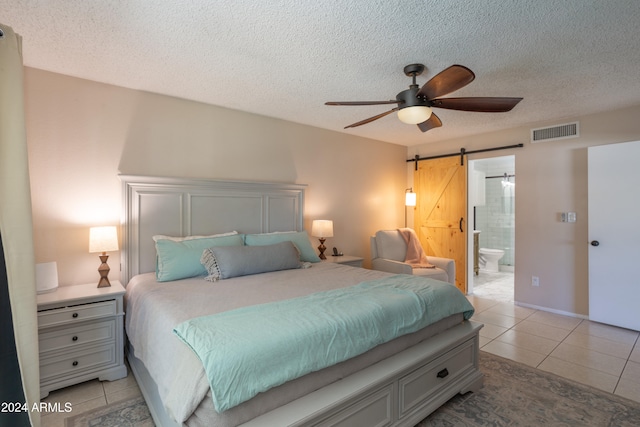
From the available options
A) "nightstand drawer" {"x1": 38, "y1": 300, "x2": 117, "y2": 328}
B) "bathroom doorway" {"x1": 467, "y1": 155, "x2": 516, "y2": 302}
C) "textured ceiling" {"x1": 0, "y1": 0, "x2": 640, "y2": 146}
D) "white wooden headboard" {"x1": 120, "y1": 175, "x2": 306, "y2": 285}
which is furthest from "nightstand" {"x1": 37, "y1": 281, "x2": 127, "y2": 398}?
"bathroom doorway" {"x1": 467, "y1": 155, "x2": 516, "y2": 302}

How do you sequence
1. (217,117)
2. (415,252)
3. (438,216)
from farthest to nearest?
(438,216), (415,252), (217,117)

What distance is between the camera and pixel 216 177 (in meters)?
3.47

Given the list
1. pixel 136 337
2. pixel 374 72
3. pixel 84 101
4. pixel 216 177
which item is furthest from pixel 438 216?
pixel 84 101

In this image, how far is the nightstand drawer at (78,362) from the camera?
2193mm

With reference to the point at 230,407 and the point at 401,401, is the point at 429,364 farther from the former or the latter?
the point at 230,407

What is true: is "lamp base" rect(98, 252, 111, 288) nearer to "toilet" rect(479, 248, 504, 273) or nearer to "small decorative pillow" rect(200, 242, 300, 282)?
"small decorative pillow" rect(200, 242, 300, 282)

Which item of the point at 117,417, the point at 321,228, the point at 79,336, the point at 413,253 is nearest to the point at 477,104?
the point at 321,228

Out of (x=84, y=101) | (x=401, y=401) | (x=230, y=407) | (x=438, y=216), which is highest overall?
(x=84, y=101)

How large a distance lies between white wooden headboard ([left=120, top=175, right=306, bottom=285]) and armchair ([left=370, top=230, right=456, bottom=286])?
1232 millimetres

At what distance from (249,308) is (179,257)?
1232 millimetres

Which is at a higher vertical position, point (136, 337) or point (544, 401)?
point (136, 337)

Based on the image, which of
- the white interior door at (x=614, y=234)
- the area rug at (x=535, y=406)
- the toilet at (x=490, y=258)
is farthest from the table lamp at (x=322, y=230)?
the toilet at (x=490, y=258)

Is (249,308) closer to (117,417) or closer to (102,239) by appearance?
(117,417)

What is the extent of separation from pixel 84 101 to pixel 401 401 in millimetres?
3364
